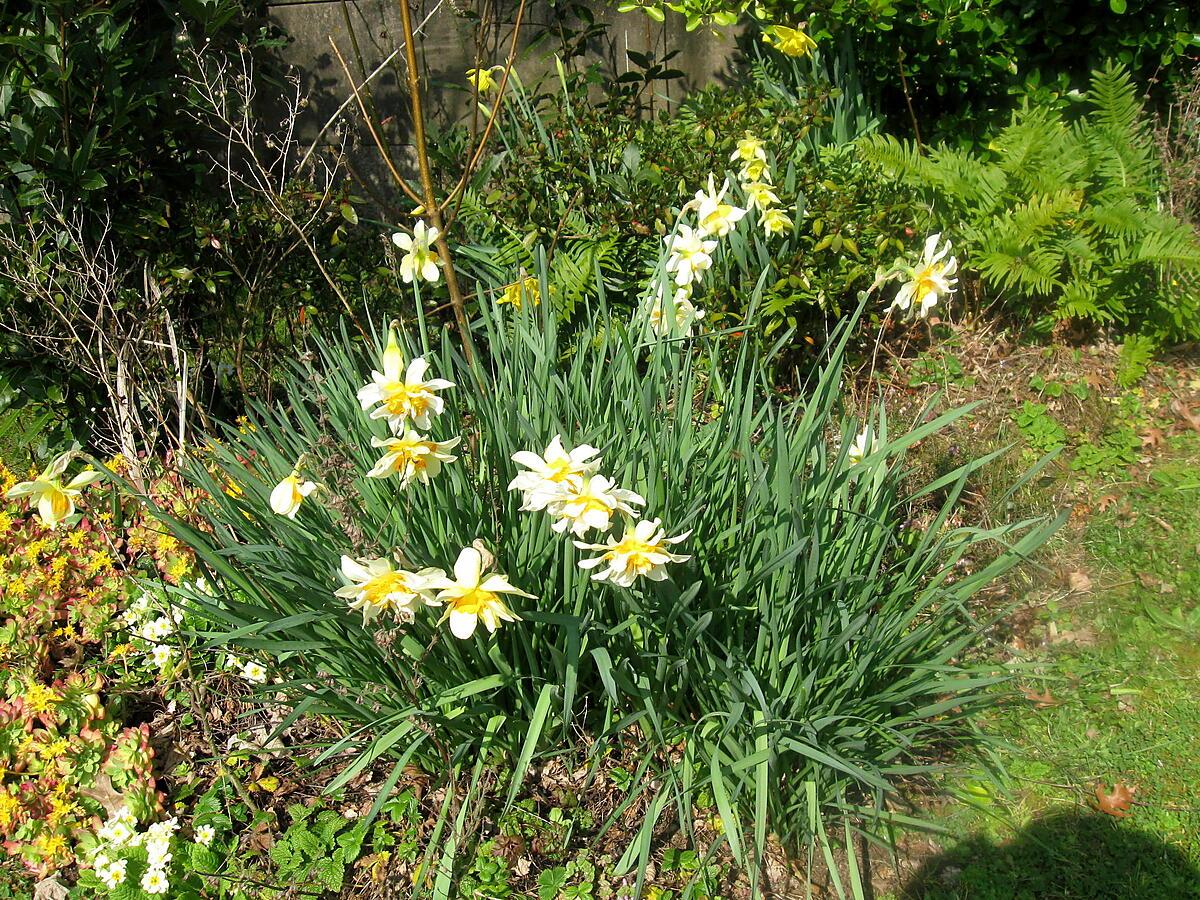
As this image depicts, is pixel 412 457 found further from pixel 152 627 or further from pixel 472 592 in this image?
pixel 152 627

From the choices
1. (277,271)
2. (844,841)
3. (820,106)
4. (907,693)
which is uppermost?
(820,106)

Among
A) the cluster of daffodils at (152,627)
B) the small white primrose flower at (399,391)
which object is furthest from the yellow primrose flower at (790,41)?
the cluster of daffodils at (152,627)

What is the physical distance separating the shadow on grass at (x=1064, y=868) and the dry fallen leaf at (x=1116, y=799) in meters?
0.03

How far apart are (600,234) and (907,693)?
1944 mm

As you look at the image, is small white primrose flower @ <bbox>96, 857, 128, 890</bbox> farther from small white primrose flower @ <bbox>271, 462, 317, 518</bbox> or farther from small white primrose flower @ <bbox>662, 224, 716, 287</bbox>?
small white primrose flower @ <bbox>662, 224, 716, 287</bbox>

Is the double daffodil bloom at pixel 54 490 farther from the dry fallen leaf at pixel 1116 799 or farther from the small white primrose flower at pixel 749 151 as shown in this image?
the dry fallen leaf at pixel 1116 799

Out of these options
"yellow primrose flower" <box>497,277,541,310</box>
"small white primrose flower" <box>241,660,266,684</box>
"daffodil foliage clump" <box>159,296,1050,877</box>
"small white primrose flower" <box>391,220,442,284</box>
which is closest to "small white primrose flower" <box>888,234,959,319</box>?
"daffodil foliage clump" <box>159,296,1050,877</box>

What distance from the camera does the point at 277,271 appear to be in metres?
3.65

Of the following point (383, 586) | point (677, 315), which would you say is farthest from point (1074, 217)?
point (383, 586)

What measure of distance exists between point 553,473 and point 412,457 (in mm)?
284

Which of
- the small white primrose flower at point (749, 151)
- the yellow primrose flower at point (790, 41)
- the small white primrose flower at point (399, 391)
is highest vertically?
the yellow primrose flower at point (790, 41)

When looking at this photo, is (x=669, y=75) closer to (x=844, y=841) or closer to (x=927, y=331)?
(x=927, y=331)

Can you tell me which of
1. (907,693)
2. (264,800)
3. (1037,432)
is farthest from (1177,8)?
(264,800)

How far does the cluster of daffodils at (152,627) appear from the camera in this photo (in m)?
2.64
